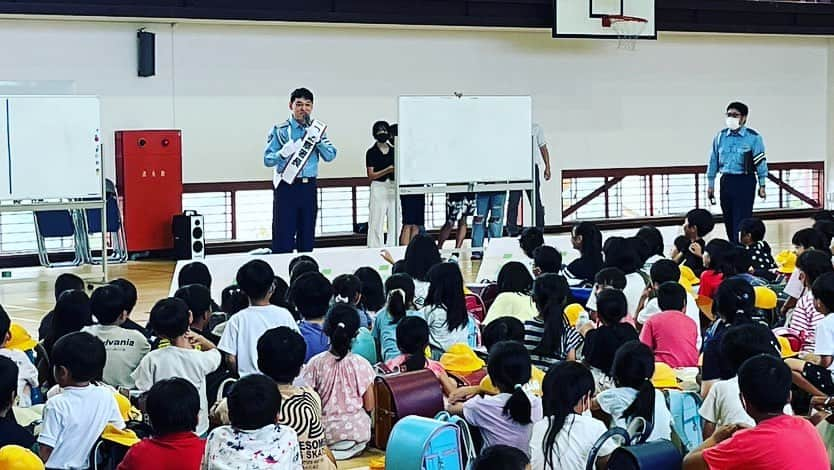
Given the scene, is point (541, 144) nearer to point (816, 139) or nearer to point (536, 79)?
point (536, 79)

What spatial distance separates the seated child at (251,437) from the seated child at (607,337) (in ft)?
5.55

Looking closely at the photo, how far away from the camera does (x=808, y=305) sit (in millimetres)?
5855

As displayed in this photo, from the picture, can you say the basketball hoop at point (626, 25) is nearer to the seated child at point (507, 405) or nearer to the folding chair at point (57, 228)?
the folding chair at point (57, 228)

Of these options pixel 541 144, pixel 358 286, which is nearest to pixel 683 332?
pixel 358 286

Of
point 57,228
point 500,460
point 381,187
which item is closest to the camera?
point 500,460

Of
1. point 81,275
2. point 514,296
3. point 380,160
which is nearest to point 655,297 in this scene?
point 514,296

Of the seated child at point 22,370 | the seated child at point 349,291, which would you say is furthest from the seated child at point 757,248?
the seated child at point 22,370

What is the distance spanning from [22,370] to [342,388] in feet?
4.16

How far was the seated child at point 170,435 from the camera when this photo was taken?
353cm

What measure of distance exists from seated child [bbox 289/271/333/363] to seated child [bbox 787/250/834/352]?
228 cm

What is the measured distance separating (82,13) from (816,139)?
9.97m

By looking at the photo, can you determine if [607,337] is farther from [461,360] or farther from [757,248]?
[757,248]

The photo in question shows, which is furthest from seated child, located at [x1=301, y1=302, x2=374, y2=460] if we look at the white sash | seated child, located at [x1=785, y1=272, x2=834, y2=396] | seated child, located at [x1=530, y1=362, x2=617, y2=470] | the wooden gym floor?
the white sash

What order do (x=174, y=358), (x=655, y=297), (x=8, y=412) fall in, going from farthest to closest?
1. (x=655, y=297)
2. (x=174, y=358)
3. (x=8, y=412)
